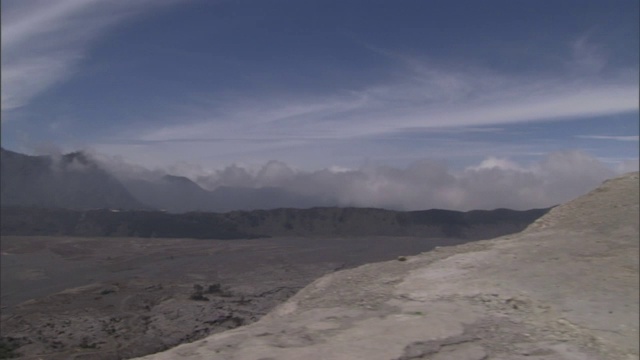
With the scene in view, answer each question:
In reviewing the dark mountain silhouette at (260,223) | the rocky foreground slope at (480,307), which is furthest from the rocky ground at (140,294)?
the dark mountain silhouette at (260,223)

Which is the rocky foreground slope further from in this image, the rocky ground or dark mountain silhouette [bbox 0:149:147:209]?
dark mountain silhouette [bbox 0:149:147:209]

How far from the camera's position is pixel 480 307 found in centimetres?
836

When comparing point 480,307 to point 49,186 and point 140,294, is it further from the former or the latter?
point 49,186

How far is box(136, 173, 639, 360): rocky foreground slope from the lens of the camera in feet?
22.6

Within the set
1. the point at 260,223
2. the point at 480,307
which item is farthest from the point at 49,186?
the point at 480,307

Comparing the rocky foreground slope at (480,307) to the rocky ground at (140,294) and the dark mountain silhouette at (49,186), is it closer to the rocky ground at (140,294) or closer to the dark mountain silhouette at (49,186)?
the rocky ground at (140,294)

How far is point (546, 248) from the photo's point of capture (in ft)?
35.8

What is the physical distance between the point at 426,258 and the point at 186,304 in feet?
29.4

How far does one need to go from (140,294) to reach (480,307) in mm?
15800

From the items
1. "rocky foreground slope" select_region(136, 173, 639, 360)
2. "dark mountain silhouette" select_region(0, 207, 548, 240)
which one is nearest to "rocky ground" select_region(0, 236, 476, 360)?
"rocky foreground slope" select_region(136, 173, 639, 360)

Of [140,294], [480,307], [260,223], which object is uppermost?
[260,223]

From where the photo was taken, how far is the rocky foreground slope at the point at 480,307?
6887 mm

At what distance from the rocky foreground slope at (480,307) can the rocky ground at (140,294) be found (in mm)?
5019

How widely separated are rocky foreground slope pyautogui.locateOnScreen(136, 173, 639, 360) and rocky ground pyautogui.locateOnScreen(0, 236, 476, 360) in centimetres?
502
